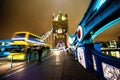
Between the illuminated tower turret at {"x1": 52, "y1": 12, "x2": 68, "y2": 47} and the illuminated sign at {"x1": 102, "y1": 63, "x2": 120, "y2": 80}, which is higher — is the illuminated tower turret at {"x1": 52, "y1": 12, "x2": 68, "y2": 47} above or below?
above

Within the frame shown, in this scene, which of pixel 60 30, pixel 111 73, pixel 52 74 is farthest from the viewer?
pixel 60 30

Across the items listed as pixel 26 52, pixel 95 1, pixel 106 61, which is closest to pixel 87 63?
pixel 106 61

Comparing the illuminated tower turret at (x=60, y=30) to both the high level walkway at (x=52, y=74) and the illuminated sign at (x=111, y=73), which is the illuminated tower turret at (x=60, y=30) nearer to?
the high level walkway at (x=52, y=74)

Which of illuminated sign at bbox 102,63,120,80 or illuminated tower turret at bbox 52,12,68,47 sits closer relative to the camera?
illuminated sign at bbox 102,63,120,80

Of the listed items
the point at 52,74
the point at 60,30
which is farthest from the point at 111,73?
Result: the point at 60,30

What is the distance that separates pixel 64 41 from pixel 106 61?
8460 centimetres

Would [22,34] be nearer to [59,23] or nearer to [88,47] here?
[88,47]

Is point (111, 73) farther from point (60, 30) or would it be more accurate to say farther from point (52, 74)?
point (60, 30)

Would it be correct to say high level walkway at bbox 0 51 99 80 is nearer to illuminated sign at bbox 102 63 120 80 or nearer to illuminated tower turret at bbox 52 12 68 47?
illuminated sign at bbox 102 63 120 80

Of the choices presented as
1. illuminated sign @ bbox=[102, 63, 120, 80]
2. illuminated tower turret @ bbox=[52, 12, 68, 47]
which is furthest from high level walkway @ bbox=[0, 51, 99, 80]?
illuminated tower turret @ bbox=[52, 12, 68, 47]

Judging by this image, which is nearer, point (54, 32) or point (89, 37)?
point (89, 37)

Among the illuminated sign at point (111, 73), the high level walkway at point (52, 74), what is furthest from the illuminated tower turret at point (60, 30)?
the illuminated sign at point (111, 73)

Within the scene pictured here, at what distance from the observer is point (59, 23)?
3932 inches

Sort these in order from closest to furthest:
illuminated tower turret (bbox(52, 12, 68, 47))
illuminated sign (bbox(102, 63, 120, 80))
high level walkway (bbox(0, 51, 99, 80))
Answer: illuminated sign (bbox(102, 63, 120, 80))
high level walkway (bbox(0, 51, 99, 80))
illuminated tower turret (bbox(52, 12, 68, 47))
